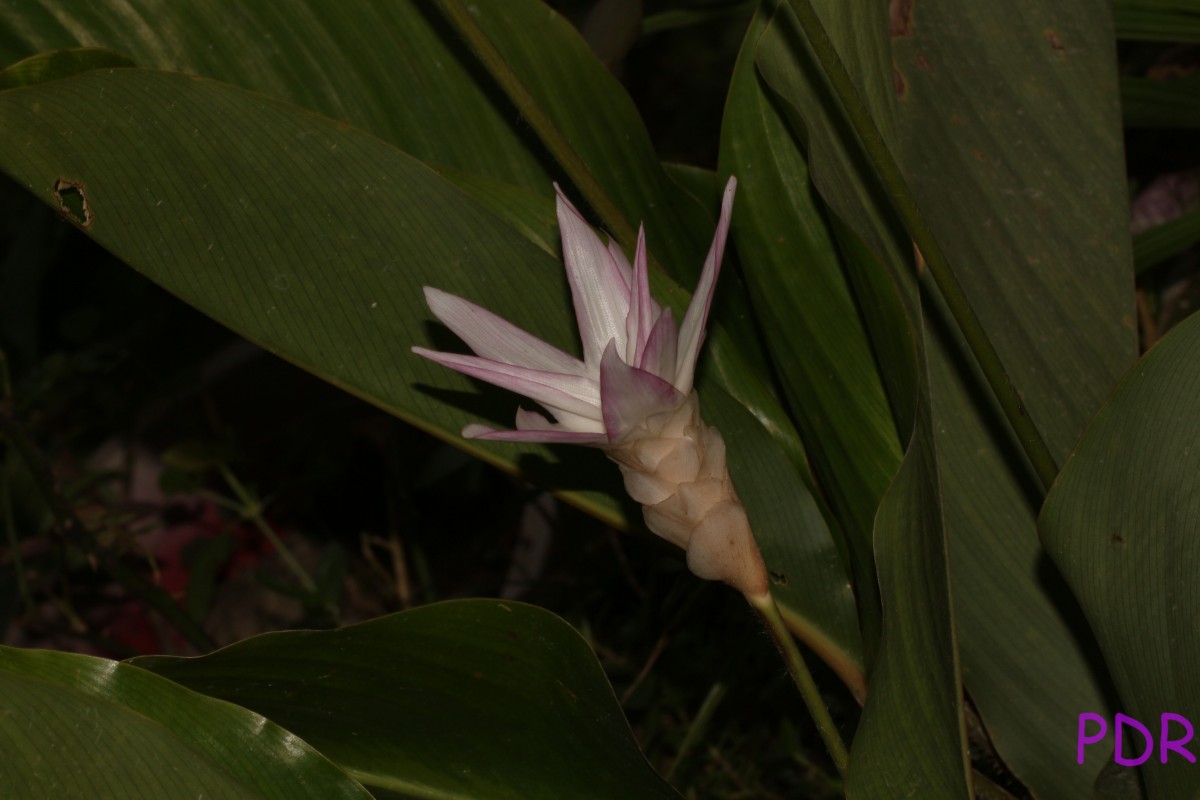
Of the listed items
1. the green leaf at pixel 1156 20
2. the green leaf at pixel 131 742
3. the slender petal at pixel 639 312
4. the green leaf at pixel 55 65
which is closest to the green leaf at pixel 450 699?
the green leaf at pixel 131 742

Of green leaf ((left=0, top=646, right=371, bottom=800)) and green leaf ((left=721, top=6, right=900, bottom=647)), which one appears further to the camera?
green leaf ((left=721, top=6, right=900, bottom=647))

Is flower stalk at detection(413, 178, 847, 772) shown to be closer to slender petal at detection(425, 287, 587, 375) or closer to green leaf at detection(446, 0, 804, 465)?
slender petal at detection(425, 287, 587, 375)

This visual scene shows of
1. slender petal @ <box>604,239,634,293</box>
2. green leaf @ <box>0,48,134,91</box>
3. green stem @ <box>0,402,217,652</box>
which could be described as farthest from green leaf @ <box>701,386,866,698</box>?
green stem @ <box>0,402,217,652</box>

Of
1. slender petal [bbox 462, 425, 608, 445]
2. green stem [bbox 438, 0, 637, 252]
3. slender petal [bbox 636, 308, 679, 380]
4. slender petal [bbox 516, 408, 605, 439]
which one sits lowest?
slender petal [bbox 516, 408, 605, 439]

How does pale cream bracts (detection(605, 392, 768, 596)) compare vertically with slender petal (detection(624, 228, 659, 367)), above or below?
below

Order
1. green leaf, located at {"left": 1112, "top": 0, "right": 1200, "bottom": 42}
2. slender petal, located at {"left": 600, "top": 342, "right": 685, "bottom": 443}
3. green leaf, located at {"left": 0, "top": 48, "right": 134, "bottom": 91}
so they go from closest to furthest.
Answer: slender petal, located at {"left": 600, "top": 342, "right": 685, "bottom": 443} → green leaf, located at {"left": 0, "top": 48, "right": 134, "bottom": 91} → green leaf, located at {"left": 1112, "top": 0, "right": 1200, "bottom": 42}

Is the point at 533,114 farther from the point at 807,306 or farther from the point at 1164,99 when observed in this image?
the point at 1164,99

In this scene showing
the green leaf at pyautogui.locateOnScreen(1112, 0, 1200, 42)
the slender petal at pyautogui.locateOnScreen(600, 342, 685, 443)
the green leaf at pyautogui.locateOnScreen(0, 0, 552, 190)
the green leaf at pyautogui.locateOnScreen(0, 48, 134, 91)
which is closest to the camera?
the slender petal at pyautogui.locateOnScreen(600, 342, 685, 443)
